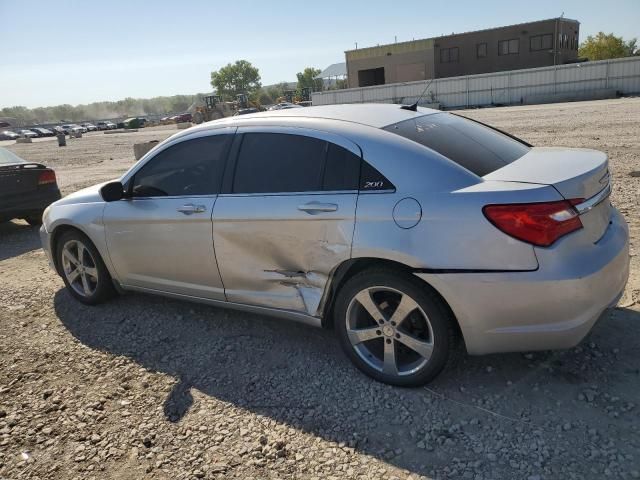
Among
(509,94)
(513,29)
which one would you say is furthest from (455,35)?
Answer: (509,94)

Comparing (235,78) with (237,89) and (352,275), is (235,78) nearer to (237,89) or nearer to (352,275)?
(237,89)

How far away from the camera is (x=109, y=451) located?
9.61 ft

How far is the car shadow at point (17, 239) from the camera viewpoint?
740 cm

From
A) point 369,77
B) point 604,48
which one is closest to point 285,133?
point 369,77

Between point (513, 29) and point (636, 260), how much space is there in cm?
5588

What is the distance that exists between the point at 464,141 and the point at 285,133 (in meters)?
1.22

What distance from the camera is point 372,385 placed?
3.28 meters

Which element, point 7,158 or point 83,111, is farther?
point 83,111

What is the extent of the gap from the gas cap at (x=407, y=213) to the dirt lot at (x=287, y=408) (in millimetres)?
1068

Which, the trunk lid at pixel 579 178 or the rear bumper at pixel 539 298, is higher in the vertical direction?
the trunk lid at pixel 579 178

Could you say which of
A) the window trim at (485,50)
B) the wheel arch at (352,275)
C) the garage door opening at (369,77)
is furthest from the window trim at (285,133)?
the garage door opening at (369,77)

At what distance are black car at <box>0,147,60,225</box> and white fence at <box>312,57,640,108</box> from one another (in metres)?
34.7

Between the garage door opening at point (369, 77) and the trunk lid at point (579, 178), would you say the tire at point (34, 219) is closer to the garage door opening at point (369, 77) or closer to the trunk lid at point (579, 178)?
the trunk lid at point (579, 178)

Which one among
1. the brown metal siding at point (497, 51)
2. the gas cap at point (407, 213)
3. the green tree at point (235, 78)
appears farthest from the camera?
the green tree at point (235, 78)
